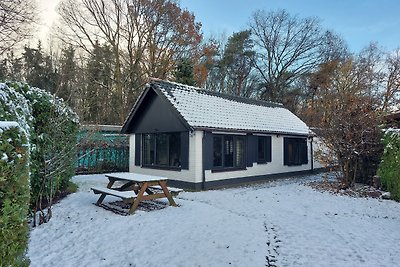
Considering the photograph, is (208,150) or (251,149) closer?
(208,150)

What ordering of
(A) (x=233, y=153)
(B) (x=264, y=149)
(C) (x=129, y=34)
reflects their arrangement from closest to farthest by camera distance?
(A) (x=233, y=153), (B) (x=264, y=149), (C) (x=129, y=34)

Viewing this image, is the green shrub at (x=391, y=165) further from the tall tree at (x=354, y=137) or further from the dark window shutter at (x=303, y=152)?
the dark window shutter at (x=303, y=152)

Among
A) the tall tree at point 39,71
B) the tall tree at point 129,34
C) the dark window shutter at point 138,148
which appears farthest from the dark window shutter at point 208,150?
the tall tree at point 39,71

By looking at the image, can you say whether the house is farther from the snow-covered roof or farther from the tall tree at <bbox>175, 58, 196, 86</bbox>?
the tall tree at <bbox>175, 58, 196, 86</bbox>

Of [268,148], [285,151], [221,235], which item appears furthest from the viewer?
[285,151]

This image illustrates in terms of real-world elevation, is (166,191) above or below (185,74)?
below

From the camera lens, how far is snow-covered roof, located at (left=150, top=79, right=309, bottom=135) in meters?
12.4

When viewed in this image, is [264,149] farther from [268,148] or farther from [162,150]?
[162,150]

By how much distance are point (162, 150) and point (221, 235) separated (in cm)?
771

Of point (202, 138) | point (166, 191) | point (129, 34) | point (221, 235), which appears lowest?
point (221, 235)

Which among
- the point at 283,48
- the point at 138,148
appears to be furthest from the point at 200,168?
the point at 283,48

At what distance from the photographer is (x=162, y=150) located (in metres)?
13.2

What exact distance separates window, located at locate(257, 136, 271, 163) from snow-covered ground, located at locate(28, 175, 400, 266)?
18.4 ft

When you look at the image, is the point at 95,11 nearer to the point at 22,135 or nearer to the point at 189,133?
the point at 189,133
